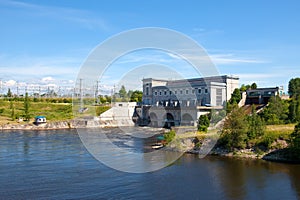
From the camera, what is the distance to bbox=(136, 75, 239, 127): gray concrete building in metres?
26.7

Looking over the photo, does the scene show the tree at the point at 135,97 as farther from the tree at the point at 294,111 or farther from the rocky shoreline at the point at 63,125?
the tree at the point at 294,111

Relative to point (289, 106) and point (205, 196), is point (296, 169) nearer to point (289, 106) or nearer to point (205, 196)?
point (205, 196)

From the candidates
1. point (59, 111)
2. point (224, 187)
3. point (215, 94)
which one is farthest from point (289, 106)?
point (59, 111)

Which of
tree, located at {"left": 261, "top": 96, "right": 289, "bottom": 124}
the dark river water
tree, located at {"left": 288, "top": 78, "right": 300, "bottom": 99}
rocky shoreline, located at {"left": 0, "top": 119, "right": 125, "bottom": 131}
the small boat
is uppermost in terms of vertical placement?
tree, located at {"left": 288, "top": 78, "right": 300, "bottom": 99}

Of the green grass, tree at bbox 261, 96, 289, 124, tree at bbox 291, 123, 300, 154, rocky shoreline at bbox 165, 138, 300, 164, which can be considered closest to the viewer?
tree at bbox 291, 123, 300, 154

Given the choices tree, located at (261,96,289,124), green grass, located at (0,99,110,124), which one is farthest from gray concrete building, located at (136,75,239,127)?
tree, located at (261,96,289,124)

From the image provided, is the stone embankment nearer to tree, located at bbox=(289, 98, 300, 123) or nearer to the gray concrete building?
the gray concrete building

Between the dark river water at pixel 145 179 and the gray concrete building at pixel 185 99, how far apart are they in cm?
1202

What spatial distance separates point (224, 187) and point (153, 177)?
2.47 meters

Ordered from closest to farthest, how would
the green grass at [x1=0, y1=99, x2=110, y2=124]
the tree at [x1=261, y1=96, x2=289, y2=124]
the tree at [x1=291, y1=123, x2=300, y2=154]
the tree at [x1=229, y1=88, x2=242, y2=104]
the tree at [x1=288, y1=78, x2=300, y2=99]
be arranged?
the tree at [x1=291, y1=123, x2=300, y2=154]
the tree at [x1=261, y1=96, x2=289, y2=124]
the tree at [x1=229, y1=88, x2=242, y2=104]
the tree at [x1=288, y1=78, x2=300, y2=99]
the green grass at [x1=0, y1=99, x2=110, y2=124]

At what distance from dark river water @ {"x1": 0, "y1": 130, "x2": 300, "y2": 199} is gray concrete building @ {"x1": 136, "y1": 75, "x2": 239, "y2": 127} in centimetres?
1202

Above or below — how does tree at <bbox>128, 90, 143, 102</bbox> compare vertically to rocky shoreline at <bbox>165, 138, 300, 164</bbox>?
above

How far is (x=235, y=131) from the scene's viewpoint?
1502 cm

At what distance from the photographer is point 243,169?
1259 centimetres
